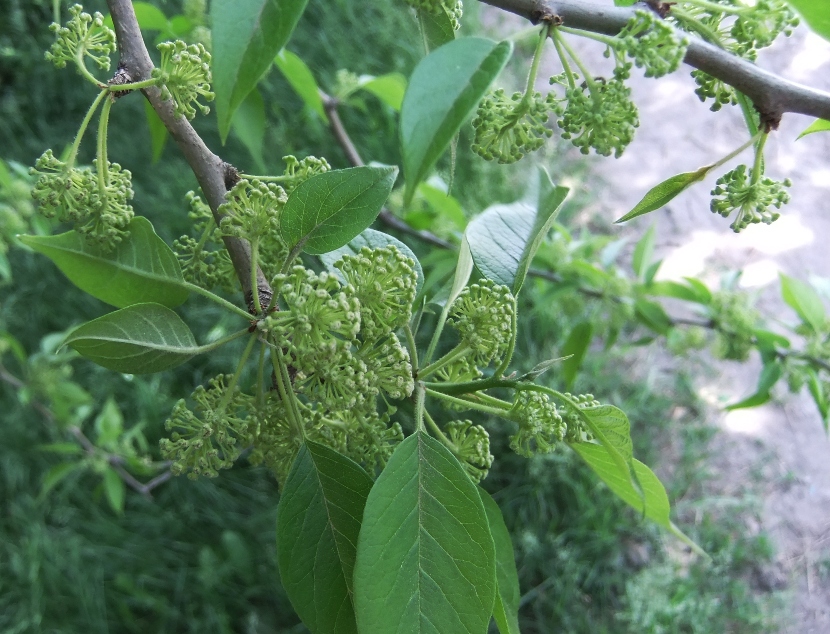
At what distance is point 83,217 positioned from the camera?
1.86 feet

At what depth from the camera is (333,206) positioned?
1.76 ft

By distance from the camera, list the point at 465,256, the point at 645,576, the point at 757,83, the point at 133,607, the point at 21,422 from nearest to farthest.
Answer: the point at 757,83, the point at 465,256, the point at 645,576, the point at 133,607, the point at 21,422

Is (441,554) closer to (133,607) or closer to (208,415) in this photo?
(208,415)

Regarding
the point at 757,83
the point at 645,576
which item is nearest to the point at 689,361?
the point at 645,576

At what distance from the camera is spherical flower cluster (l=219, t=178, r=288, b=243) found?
515 mm

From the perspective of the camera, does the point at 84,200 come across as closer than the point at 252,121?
Yes

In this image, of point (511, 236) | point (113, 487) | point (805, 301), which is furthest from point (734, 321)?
point (113, 487)

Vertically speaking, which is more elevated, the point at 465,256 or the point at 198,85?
the point at 198,85

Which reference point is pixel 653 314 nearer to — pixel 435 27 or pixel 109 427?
pixel 435 27

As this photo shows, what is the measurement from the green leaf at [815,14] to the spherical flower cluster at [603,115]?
12 centimetres

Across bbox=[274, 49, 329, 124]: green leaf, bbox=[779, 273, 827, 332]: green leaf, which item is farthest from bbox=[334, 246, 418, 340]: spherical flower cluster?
bbox=[779, 273, 827, 332]: green leaf

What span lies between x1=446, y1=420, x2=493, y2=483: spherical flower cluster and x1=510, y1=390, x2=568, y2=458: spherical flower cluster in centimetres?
7

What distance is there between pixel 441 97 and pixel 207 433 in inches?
12.2

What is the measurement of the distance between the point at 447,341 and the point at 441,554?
1.76 meters
